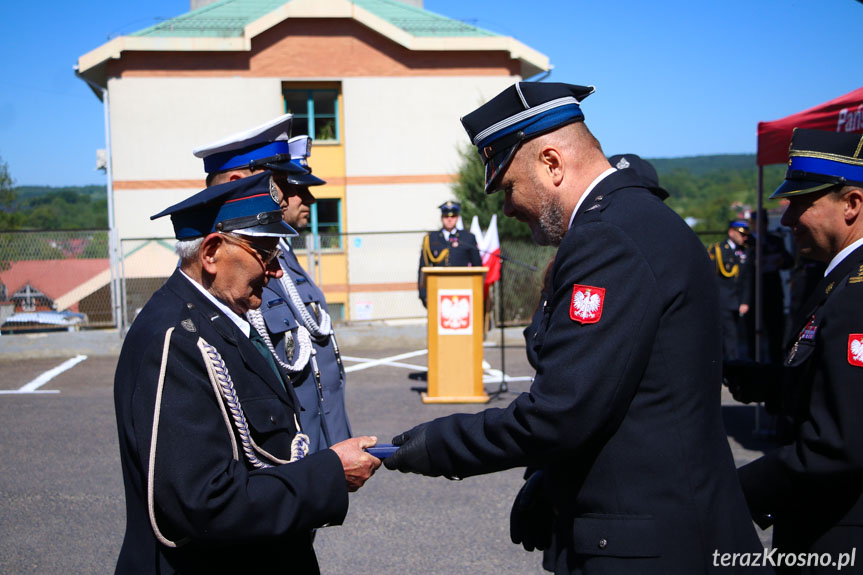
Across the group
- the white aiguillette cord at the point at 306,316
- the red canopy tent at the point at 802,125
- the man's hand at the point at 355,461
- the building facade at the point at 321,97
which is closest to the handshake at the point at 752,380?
the man's hand at the point at 355,461

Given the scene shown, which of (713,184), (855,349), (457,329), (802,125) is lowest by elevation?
(457,329)

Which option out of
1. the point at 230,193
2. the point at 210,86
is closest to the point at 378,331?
the point at 230,193

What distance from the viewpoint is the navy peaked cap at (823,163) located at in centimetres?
281

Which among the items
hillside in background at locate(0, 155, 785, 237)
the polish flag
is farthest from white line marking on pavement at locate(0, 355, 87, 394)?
the polish flag

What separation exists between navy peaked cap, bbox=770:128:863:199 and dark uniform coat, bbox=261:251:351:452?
238 cm

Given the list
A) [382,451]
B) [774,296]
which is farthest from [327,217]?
[382,451]

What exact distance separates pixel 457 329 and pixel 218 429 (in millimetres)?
6771

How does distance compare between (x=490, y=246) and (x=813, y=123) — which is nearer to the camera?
(x=813, y=123)

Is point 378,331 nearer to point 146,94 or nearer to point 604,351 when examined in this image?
point 604,351

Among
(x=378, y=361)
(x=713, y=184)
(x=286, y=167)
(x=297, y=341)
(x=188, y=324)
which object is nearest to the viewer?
(x=188, y=324)

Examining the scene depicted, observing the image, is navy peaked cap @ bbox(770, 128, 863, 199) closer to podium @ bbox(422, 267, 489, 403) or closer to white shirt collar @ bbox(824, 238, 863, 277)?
white shirt collar @ bbox(824, 238, 863, 277)

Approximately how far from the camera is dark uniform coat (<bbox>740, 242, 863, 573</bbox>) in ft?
7.73

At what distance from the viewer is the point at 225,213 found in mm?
2328

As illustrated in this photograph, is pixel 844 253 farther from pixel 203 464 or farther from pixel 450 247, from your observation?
pixel 450 247
